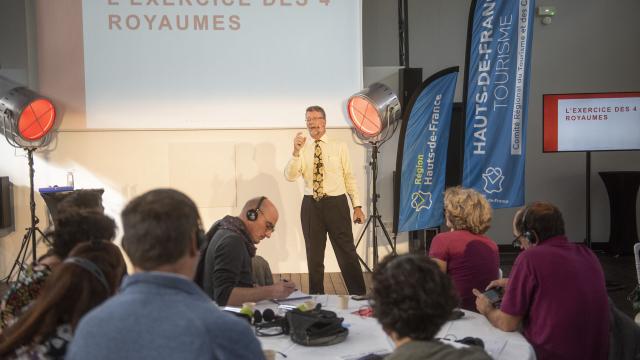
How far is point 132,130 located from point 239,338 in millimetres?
5207

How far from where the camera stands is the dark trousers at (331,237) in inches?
205

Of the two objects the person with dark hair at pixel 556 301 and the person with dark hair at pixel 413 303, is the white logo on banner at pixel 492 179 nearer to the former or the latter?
the person with dark hair at pixel 556 301

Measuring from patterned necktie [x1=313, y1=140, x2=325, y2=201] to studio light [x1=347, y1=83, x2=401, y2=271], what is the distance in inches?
24.6

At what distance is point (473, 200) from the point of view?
9.66 feet

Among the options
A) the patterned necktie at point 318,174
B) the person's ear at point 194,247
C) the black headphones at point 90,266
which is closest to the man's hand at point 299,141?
the patterned necktie at point 318,174

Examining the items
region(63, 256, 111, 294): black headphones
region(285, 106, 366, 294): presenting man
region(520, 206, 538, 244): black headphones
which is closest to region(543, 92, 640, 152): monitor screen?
region(285, 106, 366, 294): presenting man

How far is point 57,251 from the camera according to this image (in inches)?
73.1

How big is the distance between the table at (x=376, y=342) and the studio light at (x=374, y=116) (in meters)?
3.12

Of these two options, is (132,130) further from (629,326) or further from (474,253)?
(629,326)

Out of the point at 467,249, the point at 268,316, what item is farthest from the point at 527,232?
the point at 268,316

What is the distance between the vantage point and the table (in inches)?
79.1

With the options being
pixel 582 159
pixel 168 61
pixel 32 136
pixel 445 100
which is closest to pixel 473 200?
pixel 445 100

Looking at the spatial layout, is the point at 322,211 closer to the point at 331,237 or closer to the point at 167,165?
the point at 331,237

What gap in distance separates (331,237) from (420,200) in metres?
0.88
